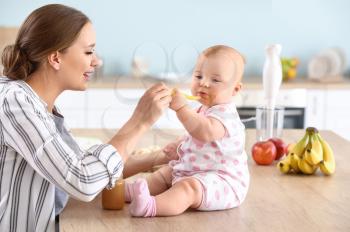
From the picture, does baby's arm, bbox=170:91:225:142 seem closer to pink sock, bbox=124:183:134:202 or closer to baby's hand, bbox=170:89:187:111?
baby's hand, bbox=170:89:187:111

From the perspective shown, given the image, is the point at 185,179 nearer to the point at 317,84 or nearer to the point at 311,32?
the point at 317,84

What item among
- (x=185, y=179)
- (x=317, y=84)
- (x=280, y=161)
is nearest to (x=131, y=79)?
(x=317, y=84)

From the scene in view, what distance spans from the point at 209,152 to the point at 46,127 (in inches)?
18.3

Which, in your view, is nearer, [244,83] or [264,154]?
[264,154]

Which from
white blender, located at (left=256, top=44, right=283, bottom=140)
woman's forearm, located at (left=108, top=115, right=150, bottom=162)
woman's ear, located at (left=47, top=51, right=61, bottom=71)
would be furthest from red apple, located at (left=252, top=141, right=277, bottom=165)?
woman's ear, located at (left=47, top=51, right=61, bottom=71)

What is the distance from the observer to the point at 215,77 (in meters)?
1.97

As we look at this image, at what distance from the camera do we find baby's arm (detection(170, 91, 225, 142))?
1.88 metres

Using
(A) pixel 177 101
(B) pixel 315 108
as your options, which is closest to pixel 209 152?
(A) pixel 177 101

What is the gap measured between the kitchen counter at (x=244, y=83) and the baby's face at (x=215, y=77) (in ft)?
8.93

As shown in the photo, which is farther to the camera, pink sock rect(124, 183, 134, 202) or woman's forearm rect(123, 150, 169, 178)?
woman's forearm rect(123, 150, 169, 178)

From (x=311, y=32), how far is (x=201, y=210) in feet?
12.7

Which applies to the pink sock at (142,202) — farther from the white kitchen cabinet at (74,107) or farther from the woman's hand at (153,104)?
the white kitchen cabinet at (74,107)

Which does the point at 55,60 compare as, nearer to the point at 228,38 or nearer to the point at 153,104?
the point at 153,104

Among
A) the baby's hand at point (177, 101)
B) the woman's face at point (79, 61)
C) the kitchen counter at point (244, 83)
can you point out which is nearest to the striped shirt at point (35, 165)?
the woman's face at point (79, 61)
